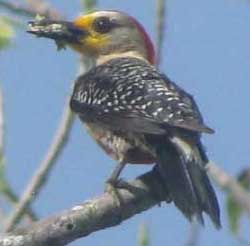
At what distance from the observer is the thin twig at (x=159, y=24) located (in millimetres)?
4633

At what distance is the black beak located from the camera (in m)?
6.20

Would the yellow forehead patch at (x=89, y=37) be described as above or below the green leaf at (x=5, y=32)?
below

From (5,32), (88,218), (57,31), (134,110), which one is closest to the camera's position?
(88,218)

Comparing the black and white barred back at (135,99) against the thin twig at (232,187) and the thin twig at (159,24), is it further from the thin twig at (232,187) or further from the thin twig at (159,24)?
the thin twig at (232,187)

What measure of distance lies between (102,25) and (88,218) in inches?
115

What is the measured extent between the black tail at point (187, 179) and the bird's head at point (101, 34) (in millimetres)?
1706

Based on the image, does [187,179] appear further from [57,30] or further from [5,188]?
[57,30]

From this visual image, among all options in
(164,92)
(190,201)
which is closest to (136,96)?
(164,92)

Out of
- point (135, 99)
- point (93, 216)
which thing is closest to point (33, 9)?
point (135, 99)

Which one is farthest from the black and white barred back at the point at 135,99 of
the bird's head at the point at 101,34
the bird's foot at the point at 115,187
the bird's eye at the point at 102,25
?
the bird's eye at the point at 102,25

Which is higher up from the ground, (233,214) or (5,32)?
(5,32)

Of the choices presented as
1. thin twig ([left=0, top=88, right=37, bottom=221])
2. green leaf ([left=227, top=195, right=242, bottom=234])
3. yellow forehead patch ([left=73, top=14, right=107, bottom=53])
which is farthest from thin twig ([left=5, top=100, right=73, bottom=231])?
yellow forehead patch ([left=73, top=14, right=107, bottom=53])

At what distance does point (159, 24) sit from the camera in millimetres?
4844

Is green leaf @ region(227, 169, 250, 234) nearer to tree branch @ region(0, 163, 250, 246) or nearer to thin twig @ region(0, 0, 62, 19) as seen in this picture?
tree branch @ region(0, 163, 250, 246)
